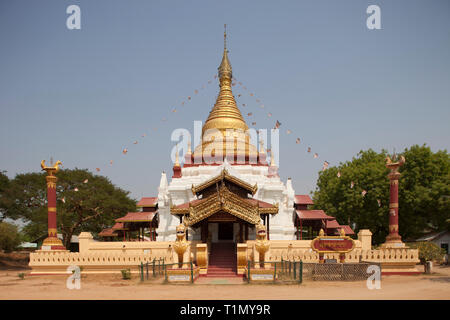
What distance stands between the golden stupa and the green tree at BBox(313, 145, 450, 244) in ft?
39.6

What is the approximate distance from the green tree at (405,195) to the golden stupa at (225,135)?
39.6 feet

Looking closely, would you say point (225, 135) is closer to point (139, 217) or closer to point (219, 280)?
point (139, 217)

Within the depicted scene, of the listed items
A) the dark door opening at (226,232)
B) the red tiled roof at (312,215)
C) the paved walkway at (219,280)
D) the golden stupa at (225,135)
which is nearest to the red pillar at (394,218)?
the red tiled roof at (312,215)

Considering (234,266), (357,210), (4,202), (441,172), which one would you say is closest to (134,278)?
(234,266)

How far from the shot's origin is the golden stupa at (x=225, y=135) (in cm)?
3222

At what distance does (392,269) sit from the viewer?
1969cm

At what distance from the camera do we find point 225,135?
33781 mm

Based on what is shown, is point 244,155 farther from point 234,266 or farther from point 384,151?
point 384,151

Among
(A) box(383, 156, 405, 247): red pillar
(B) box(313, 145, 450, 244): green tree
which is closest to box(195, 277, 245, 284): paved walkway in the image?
(A) box(383, 156, 405, 247): red pillar

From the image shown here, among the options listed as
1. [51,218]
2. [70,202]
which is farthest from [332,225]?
[70,202]

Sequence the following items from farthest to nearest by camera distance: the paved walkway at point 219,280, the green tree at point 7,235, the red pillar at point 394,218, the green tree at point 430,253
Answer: the green tree at point 7,235, the green tree at point 430,253, the red pillar at point 394,218, the paved walkway at point 219,280

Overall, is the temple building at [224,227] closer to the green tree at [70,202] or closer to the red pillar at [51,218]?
the red pillar at [51,218]

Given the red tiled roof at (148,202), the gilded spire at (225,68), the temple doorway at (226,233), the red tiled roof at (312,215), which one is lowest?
the temple doorway at (226,233)

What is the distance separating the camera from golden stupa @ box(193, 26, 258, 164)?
32219 mm
